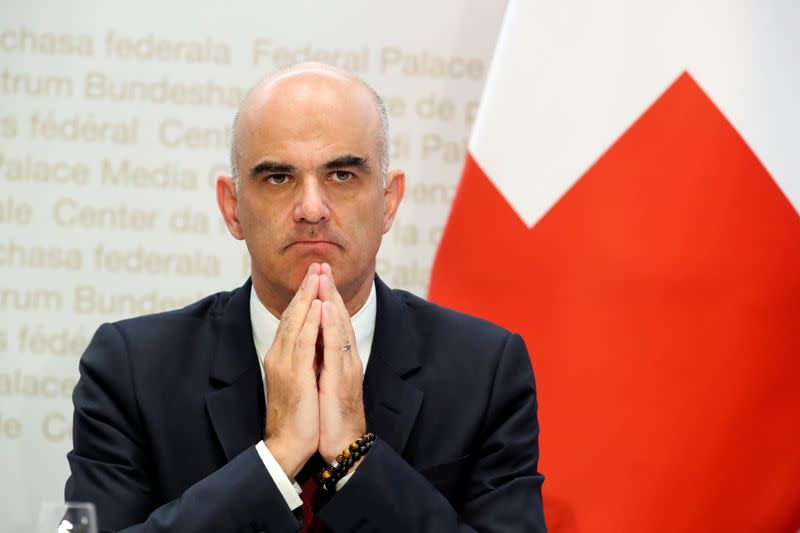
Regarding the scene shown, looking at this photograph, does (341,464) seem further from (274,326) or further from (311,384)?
(274,326)

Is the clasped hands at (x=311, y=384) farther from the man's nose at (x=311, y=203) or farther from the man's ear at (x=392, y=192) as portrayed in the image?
the man's ear at (x=392, y=192)

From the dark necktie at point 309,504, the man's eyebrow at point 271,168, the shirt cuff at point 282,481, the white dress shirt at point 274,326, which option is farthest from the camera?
the white dress shirt at point 274,326

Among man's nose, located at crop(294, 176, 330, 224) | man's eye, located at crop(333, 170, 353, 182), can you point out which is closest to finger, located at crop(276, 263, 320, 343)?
man's nose, located at crop(294, 176, 330, 224)

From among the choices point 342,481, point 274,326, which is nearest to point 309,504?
point 342,481

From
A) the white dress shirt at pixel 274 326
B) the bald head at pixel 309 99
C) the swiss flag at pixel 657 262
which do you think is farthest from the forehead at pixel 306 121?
the swiss flag at pixel 657 262

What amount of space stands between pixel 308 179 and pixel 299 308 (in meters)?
0.31

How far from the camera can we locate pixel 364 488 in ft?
7.43

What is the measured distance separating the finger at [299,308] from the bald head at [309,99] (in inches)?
13.8

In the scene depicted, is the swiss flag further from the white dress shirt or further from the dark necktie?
the dark necktie

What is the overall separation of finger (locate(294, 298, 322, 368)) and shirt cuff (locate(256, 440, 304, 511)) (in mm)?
216

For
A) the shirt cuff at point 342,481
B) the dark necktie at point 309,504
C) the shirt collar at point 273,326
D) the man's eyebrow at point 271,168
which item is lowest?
the dark necktie at point 309,504

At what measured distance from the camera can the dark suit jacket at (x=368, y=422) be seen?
7.57 ft

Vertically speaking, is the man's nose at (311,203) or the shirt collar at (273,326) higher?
the man's nose at (311,203)

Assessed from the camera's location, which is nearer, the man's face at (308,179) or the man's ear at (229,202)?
the man's face at (308,179)
